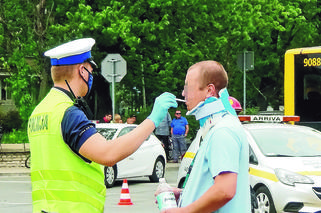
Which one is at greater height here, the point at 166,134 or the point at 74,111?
the point at 74,111

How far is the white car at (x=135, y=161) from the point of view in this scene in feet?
57.2

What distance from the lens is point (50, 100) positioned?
3.88m

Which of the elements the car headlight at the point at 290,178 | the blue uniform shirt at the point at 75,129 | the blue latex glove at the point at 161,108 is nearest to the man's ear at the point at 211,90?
the blue latex glove at the point at 161,108

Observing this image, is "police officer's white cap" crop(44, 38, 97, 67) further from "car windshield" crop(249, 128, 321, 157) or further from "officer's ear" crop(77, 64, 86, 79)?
"car windshield" crop(249, 128, 321, 157)

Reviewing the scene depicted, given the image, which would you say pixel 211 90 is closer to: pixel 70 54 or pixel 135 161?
pixel 70 54

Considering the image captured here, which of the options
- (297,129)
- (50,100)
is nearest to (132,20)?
(297,129)

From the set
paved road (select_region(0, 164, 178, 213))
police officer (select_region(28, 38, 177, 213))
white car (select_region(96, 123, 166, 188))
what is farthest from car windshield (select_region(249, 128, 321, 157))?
police officer (select_region(28, 38, 177, 213))

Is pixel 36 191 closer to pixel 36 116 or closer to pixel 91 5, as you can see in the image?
pixel 36 116

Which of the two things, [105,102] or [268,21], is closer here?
[268,21]

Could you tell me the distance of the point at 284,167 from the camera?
10852 mm

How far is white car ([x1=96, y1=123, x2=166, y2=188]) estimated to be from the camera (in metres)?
17.4

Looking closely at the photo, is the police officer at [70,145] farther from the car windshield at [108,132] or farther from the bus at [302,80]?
the bus at [302,80]

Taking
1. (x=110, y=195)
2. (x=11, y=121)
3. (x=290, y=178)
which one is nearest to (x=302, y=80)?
(x=110, y=195)

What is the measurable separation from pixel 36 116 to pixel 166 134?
2205cm
